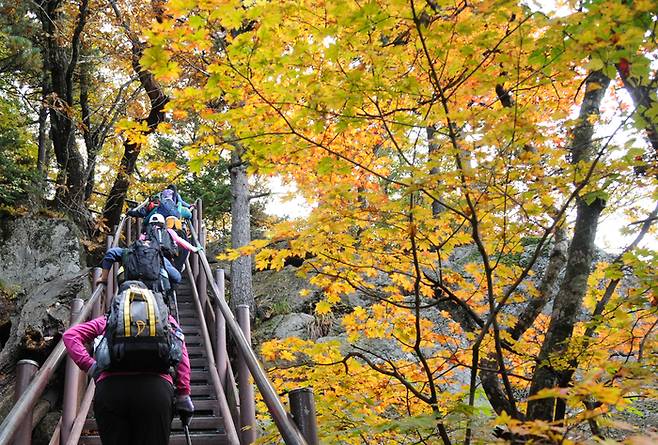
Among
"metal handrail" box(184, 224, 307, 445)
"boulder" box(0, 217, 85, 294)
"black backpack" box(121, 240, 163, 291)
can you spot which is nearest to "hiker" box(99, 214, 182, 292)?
"black backpack" box(121, 240, 163, 291)

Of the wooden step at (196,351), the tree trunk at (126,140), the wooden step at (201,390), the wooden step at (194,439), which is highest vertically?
the tree trunk at (126,140)

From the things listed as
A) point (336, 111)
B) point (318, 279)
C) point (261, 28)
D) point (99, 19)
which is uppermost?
point (99, 19)

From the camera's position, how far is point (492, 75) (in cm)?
297

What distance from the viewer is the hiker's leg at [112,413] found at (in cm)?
266

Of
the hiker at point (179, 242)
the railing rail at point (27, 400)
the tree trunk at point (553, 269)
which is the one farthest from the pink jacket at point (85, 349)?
the hiker at point (179, 242)

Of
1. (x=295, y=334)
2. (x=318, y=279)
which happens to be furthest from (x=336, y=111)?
(x=295, y=334)

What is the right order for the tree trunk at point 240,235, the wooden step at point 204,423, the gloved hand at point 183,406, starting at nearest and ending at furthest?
the gloved hand at point 183,406, the wooden step at point 204,423, the tree trunk at point 240,235

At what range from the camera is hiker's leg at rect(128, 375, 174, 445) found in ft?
8.84

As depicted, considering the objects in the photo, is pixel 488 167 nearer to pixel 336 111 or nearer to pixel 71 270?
pixel 336 111

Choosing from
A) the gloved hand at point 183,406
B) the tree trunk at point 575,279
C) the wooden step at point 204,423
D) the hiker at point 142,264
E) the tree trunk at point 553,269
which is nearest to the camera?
the gloved hand at point 183,406

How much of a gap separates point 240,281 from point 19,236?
5.42 metres

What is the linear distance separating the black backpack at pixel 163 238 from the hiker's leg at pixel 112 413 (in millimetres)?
4348

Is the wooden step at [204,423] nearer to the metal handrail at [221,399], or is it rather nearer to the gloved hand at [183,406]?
the metal handrail at [221,399]

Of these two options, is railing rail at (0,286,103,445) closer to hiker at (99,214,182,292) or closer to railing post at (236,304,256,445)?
railing post at (236,304,256,445)
